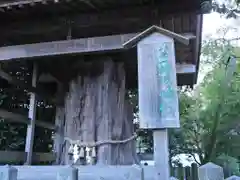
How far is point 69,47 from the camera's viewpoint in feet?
16.1

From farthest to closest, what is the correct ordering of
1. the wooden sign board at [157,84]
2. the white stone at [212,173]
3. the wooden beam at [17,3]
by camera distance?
the wooden beam at [17,3]
the wooden sign board at [157,84]
the white stone at [212,173]

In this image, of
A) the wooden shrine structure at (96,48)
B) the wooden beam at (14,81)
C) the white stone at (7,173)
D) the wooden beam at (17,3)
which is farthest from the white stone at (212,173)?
the wooden beam at (14,81)

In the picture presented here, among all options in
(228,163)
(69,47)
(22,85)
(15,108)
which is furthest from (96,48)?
(228,163)

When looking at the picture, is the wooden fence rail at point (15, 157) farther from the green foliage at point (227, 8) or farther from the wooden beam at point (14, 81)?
the green foliage at point (227, 8)

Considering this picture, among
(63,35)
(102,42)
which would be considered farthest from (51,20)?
(102,42)

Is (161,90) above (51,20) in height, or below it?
below

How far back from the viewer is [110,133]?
545cm

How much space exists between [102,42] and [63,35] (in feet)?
4.80

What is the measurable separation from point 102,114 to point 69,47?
1488 mm

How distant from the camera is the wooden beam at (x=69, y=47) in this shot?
15.6 ft

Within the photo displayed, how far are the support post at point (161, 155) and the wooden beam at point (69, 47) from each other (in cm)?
193

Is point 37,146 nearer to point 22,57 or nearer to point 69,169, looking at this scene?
point 22,57

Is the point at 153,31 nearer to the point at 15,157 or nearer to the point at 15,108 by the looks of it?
the point at 15,157

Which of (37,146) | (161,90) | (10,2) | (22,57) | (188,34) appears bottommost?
(37,146)
